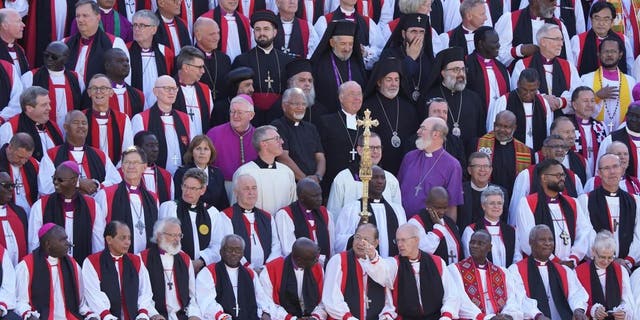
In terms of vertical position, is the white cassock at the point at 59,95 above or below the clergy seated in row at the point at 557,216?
above

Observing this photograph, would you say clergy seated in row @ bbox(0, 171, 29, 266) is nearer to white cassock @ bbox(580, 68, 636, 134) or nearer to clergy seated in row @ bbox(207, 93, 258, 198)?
clergy seated in row @ bbox(207, 93, 258, 198)

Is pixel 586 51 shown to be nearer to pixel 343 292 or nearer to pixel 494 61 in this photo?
pixel 494 61

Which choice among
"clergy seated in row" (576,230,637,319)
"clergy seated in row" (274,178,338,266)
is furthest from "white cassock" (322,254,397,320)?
"clergy seated in row" (576,230,637,319)

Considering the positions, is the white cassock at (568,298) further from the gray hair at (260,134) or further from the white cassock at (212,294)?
the gray hair at (260,134)

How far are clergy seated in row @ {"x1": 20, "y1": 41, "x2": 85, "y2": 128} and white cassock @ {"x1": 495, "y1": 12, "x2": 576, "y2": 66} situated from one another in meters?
4.56

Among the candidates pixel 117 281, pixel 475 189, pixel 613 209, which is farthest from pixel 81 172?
pixel 613 209

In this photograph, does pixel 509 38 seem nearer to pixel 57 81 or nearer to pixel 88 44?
pixel 88 44

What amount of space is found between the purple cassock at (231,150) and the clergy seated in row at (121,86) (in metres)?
0.87

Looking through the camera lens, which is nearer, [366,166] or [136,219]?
[366,166]

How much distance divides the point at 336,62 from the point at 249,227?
2594mm

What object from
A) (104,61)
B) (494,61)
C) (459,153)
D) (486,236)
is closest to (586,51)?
(494,61)

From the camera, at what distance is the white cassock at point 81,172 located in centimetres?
1716

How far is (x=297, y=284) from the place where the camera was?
1691cm

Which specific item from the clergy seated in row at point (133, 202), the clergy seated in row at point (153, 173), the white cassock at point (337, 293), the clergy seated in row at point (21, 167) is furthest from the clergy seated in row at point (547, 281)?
the clergy seated in row at point (21, 167)
